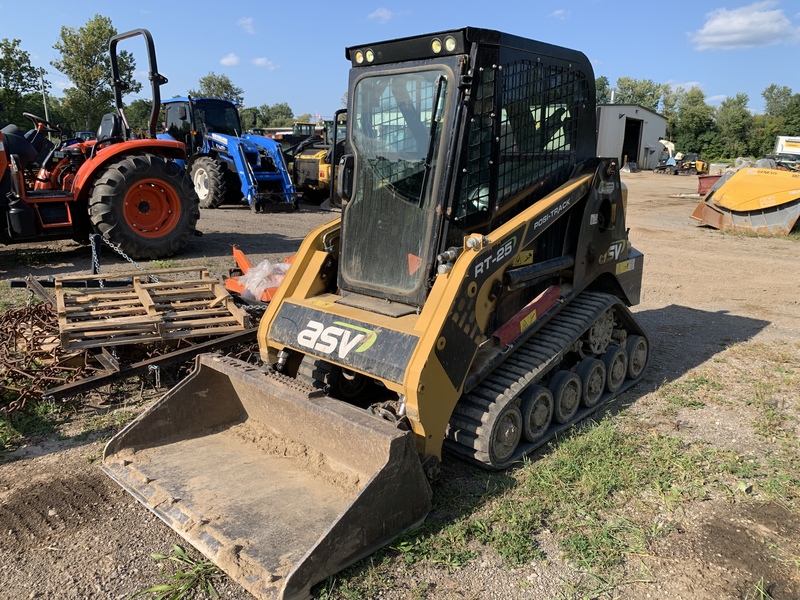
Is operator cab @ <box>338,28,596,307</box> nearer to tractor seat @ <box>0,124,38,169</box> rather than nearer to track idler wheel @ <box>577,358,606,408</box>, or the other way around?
track idler wheel @ <box>577,358,606,408</box>

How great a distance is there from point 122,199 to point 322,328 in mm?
5733

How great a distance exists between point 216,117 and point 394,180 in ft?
42.6

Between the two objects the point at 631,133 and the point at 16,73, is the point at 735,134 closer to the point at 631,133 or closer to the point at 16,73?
the point at 631,133

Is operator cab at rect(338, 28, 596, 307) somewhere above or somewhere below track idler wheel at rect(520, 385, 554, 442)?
above

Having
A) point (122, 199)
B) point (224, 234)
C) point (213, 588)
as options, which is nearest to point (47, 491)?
point (213, 588)

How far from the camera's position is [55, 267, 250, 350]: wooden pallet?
4.61m

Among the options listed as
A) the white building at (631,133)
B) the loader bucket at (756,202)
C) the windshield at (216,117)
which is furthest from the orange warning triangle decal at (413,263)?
the white building at (631,133)

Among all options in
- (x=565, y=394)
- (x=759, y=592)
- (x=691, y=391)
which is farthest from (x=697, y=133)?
(x=759, y=592)

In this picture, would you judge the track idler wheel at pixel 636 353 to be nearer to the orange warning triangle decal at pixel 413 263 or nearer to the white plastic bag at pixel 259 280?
the orange warning triangle decal at pixel 413 263

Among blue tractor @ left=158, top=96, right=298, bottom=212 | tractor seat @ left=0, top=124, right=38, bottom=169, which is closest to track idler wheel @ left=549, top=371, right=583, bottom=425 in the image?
tractor seat @ left=0, top=124, right=38, bottom=169

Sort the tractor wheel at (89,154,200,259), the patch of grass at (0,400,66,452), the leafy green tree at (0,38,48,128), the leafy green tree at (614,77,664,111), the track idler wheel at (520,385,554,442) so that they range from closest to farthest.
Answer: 1. the track idler wheel at (520,385,554,442)
2. the patch of grass at (0,400,66,452)
3. the tractor wheel at (89,154,200,259)
4. the leafy green tree at (0,38,48,128)
5. the leafy green tree at (614,77,664,111)

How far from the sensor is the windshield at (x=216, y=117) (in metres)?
15.2

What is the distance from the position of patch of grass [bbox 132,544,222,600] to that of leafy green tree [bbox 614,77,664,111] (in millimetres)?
96007

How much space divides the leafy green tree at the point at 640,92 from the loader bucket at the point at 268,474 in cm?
9504
